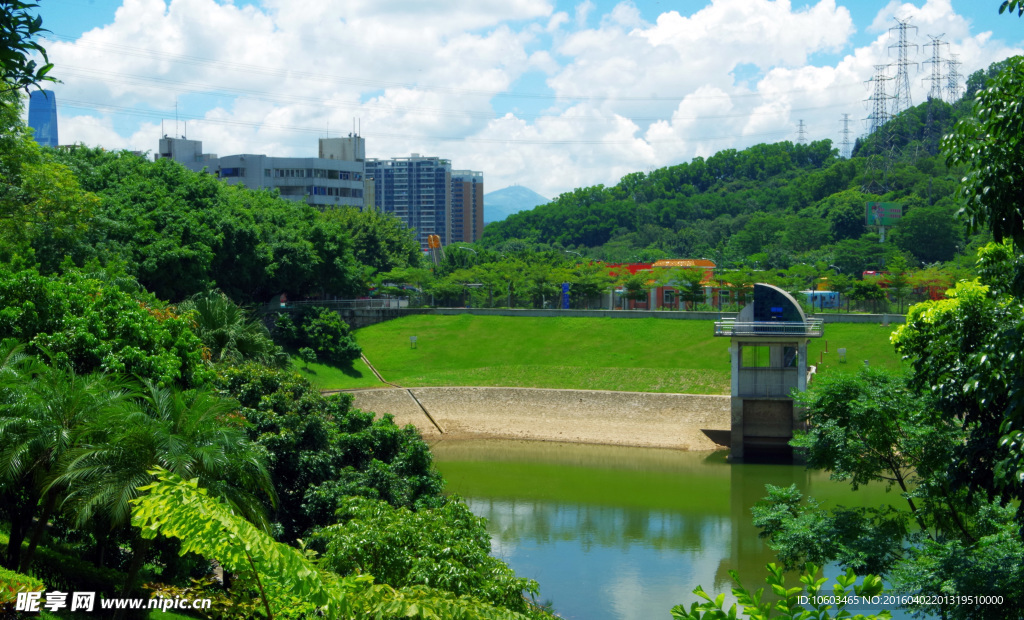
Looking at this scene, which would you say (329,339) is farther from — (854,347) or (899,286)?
(899,286)

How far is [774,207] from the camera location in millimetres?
126438

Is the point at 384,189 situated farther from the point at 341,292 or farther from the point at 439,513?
the point at 439,513

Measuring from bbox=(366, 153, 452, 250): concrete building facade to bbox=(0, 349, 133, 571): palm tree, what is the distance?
182m

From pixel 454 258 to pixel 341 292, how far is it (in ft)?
71.4

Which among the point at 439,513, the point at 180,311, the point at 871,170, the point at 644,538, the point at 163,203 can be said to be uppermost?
the point at 871,170

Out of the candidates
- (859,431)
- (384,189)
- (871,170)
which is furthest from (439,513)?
(384,189)

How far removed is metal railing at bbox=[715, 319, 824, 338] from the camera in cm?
3547

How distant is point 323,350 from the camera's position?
4912cm

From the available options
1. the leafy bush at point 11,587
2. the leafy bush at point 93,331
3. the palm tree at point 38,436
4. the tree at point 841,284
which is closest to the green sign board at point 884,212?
the tree at point 841,284

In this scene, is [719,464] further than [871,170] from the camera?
No

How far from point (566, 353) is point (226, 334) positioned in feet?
83.7

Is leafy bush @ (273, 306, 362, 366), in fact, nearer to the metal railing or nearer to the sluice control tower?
the sluice control tower

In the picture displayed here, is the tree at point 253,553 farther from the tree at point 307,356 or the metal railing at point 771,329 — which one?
the tree at point 307,356

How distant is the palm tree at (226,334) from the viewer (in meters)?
28.1
